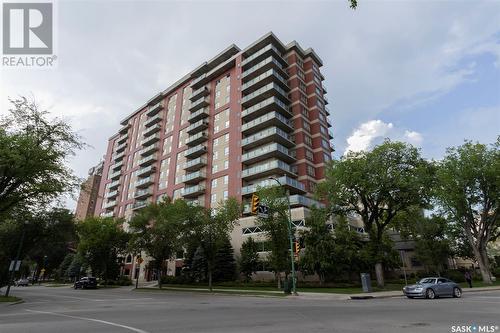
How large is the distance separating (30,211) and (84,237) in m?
25.2

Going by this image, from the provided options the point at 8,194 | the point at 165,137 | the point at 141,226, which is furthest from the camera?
the point at 165,137

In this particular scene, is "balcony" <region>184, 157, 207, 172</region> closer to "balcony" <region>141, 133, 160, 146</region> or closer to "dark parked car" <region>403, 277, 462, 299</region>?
"balcony" <region>141, 133, 160, 146</region>

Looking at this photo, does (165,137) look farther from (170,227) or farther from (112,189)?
(170,227)

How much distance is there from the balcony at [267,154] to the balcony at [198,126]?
1394cm

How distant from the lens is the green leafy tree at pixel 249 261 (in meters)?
39.7

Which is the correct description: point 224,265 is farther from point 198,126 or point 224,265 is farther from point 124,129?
point 124,129

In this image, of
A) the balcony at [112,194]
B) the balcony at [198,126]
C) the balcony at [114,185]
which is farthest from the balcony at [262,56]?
the balcony at [112,194]

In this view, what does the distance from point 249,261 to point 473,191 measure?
2861cm

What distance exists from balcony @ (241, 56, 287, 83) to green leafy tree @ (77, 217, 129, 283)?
3585 cm

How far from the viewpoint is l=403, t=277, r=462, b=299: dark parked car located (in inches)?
780

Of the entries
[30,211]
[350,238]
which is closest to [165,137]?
[30,211]

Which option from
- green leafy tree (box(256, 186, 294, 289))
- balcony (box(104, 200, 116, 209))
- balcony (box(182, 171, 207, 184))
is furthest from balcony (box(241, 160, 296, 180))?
balcony (box(104, 200, 116, 209))

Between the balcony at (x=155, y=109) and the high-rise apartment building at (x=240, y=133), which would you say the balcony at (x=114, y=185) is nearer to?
the high-rise apartment building at (x=240, y=133)

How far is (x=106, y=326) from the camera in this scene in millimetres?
9734
